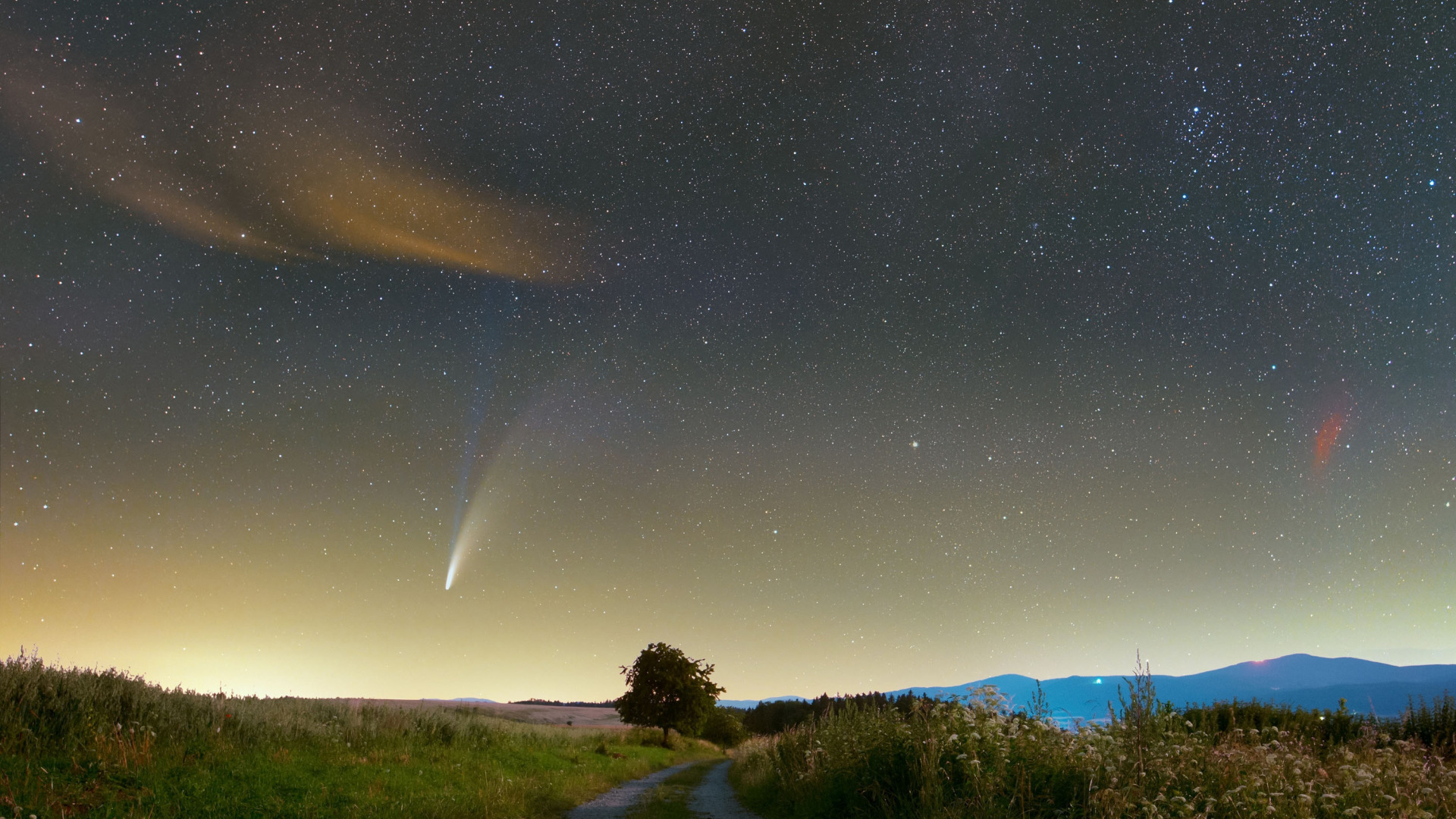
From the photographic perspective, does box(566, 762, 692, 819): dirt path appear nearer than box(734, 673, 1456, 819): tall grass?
No

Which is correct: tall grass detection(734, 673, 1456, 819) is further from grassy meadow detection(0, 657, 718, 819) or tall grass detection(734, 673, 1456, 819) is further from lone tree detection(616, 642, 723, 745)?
lone tree detection(616, 642, 723, 745)

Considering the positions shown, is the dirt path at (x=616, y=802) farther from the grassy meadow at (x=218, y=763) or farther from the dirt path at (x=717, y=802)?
the dirt path at (x=717, y=802)

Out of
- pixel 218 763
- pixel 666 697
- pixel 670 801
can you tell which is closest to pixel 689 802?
pixel 670 801

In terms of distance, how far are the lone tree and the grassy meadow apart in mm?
30099

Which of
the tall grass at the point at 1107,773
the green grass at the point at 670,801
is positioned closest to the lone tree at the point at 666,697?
the green grass at the point at 670,801

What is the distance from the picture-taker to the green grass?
1320 cm

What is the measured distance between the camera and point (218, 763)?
11531 mm

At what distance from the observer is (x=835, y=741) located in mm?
12758

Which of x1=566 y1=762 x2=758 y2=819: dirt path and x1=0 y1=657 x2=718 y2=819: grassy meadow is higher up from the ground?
x1=0 y1=657 x2=718 y2=819: grassy meadow

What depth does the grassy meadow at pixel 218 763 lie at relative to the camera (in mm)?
9391

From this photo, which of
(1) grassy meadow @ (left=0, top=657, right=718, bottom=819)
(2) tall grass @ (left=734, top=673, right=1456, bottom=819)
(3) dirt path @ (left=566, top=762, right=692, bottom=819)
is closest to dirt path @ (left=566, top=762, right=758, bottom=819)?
(3) dirt path @ (left=566, top=762, right=692, bottom=819)

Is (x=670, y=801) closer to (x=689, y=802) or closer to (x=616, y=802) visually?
(x=689, y=802)

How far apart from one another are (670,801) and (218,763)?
28.3 feet

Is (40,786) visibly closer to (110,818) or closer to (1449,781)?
(110,818)
